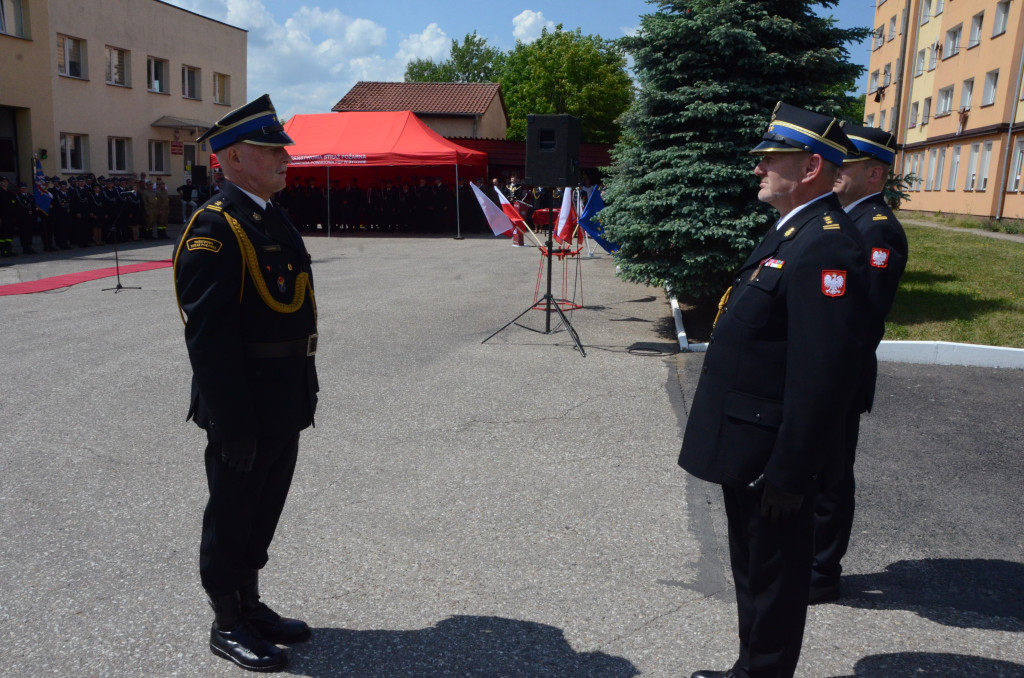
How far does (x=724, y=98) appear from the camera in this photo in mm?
10000

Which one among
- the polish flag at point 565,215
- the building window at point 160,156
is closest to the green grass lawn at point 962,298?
the polish flag at point 565,215

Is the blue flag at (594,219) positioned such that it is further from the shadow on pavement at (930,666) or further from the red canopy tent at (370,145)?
the red canopy tent at (370,145)

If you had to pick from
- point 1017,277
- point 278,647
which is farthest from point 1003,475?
point 1017,277

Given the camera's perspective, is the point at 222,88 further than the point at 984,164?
Yes

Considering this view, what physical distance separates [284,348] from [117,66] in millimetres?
31722

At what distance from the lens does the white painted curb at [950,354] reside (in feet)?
28.0

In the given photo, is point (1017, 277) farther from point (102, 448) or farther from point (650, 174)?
point (102, 448)

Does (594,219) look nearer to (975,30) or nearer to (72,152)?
(72,152)

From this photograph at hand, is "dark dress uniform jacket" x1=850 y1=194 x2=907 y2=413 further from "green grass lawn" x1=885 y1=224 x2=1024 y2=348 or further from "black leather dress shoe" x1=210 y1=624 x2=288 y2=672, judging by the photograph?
"green grass lawn" x1=885 y1=224 x2=1024 y2=348

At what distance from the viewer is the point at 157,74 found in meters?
32.2

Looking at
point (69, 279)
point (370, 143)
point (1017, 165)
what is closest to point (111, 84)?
point (370, 143)

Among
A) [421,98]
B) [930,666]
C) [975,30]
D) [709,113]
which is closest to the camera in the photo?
[930,666]

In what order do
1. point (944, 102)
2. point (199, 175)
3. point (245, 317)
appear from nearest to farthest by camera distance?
point (245, 317), point (199, 175), point (944, 102)

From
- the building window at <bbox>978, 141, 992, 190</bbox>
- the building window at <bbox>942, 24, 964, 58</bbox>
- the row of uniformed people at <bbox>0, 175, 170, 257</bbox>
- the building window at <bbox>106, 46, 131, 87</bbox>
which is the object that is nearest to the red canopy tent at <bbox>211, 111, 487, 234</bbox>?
the row of uniformed people at <bbox>0, 175, 170, 257</bbox>
